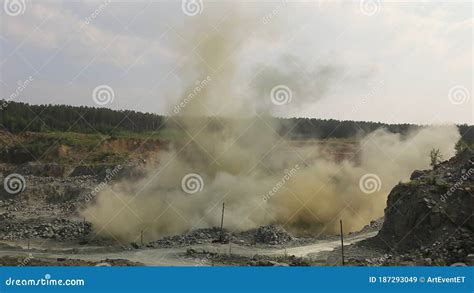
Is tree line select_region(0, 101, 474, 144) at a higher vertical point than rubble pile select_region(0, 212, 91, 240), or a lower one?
higher

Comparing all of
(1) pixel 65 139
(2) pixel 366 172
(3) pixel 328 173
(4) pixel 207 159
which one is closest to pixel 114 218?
(4) pixel 207 159

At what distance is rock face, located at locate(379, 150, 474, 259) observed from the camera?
3706cm

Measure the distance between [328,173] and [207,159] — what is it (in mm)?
16088

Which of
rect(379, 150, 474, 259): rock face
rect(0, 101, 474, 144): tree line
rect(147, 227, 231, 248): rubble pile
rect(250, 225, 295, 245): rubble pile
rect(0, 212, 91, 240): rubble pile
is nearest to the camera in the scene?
rect(379, 150, 474, 259): rock face

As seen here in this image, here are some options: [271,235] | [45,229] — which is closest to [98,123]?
[45,229]

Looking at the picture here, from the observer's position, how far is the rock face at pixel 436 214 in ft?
122

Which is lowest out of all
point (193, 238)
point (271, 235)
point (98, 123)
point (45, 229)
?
point (193, 238)

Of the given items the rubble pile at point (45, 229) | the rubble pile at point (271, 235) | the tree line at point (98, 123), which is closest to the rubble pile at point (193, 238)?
the rubble pile at point (271, 235)

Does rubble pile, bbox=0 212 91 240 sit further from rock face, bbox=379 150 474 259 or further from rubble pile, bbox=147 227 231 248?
rock face, bbox=379 150 474 259

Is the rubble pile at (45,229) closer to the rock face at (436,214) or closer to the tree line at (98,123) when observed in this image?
the rock face at (436,214)

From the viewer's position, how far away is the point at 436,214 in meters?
39.4

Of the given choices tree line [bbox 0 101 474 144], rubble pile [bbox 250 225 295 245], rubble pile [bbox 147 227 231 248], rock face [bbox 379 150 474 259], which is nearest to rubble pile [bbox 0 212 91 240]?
rubble pile [bbox 147 227 231 248]

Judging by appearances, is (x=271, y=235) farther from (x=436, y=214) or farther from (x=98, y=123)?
(x=98, y=123)

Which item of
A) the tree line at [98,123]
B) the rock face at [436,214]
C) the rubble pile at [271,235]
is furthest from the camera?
the tree line at [98,123]
